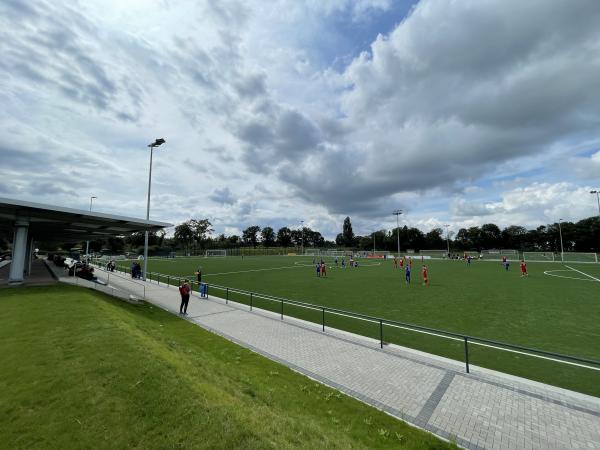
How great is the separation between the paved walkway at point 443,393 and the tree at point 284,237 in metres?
148

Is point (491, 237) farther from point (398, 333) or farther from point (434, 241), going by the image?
point (398, 333)

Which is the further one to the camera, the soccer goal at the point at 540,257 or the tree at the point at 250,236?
the tree at the point at 250,236

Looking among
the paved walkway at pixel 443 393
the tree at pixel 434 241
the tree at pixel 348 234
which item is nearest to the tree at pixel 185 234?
the tree at pixel 348 234

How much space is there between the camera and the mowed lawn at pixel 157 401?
3.88 m

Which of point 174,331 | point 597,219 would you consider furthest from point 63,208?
point 597,219

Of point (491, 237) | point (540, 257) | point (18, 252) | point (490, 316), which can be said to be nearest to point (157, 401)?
point (490, 316)

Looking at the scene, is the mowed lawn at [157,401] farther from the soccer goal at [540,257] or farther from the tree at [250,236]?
the tree at [250,236]

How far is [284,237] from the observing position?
523 ft

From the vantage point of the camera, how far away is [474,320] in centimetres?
1197

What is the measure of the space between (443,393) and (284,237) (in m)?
154

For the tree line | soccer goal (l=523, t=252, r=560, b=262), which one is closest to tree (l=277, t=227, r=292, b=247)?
the tree line

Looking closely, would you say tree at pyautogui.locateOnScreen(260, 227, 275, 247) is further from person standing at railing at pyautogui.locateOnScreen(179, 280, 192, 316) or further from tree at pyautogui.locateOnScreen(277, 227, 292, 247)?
person standing at railing at pyautogui.locateOnScreen(179, 280, 192, 316)

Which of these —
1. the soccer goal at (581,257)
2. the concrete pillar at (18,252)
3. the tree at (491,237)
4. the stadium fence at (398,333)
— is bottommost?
the stadium fence at (398,333)

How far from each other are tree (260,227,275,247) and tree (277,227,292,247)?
4344 mm
